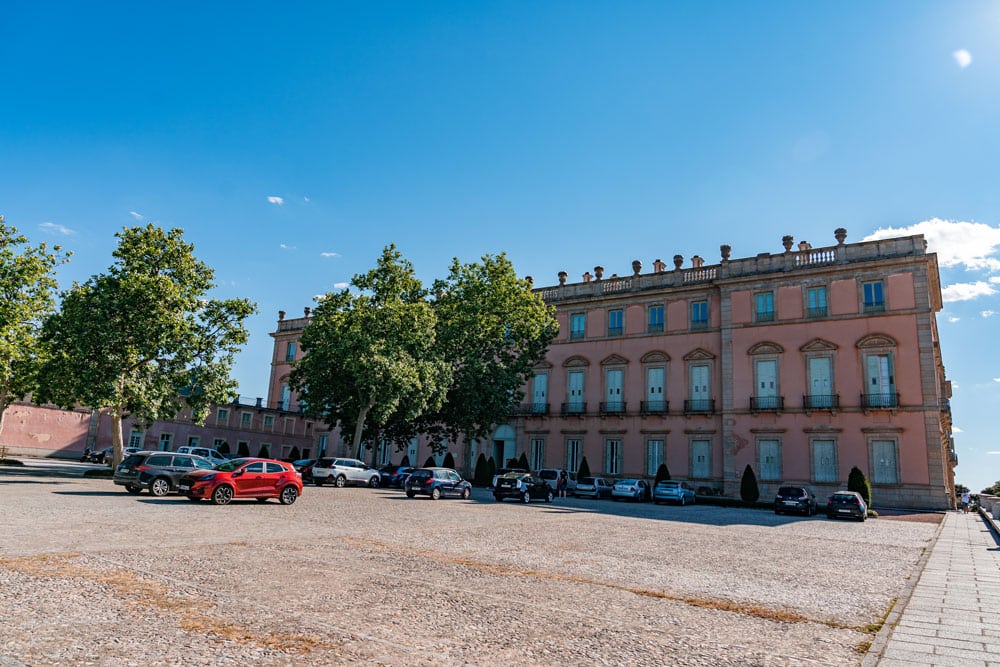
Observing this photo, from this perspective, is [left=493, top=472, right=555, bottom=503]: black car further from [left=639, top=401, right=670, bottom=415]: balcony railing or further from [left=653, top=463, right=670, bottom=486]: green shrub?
[left=639, top=401, right=670, bottom=415]: balcony railing

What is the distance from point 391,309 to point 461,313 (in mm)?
6379

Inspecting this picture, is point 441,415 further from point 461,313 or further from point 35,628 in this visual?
point 35,628

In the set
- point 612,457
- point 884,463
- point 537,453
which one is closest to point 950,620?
point 884,463

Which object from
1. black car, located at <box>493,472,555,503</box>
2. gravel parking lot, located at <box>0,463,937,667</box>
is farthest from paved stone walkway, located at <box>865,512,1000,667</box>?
black car, located at <box>493,472,555,503</box>

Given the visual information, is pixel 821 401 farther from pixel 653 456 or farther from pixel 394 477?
pixel 394 477

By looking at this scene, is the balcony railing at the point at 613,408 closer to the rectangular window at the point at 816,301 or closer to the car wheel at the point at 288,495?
the rectangular window at the point at 816,301

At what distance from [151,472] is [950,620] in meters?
21.1

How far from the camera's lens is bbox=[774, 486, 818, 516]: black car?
29078 millimetres

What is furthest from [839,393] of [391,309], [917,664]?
[917,664]

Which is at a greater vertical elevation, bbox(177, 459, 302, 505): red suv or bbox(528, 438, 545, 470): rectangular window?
bbox(528, 438, 545, 470): rectangular window

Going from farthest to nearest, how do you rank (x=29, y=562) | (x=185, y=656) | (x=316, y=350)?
(x=316, y=350), (x=29, y=562), (x=185, y=656)

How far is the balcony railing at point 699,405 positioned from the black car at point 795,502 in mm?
11582

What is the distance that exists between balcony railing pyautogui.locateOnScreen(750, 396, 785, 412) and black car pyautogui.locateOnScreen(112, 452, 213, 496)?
31019mm

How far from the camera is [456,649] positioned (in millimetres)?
5633
